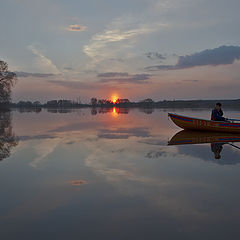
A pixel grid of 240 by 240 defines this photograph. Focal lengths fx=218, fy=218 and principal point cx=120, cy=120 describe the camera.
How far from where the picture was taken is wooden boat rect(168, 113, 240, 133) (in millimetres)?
13906

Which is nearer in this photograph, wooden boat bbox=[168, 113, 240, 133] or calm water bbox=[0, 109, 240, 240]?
calm water bbox=[0, 109, 240, 240]

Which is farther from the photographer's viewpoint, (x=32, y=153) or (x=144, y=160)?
(x=32, y=153)

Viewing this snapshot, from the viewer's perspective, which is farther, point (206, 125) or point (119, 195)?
point (206, 125)

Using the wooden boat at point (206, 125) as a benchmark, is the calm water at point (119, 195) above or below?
below

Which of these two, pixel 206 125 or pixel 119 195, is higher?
pixel 206 125

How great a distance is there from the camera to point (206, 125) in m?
14.6

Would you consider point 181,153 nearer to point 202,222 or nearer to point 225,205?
point 225,205

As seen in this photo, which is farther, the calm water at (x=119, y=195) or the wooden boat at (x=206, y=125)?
the wooden boat at (x=206, y=125)

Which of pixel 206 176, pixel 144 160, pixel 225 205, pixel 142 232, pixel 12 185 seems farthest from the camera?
pixel 144 160

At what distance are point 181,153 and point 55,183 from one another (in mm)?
5404

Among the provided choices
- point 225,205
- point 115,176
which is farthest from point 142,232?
point 115,176

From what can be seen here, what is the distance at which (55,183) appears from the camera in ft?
19.1

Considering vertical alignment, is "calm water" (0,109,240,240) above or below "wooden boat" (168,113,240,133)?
below

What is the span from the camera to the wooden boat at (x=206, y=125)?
45.6 ft
